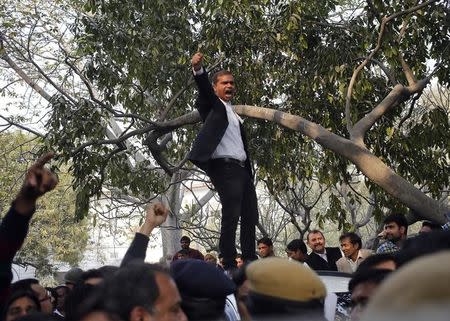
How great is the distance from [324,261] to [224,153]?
2.31 metres

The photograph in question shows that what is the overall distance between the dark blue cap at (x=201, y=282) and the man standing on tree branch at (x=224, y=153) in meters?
2.84

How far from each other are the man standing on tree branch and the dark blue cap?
284 centimetres

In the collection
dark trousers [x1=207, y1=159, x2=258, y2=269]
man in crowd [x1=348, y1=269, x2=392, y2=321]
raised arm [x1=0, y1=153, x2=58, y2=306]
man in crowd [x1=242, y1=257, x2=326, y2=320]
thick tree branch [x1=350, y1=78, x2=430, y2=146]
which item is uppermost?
thick tree branch [x1=350, y1=78, x2=430, y2=146]

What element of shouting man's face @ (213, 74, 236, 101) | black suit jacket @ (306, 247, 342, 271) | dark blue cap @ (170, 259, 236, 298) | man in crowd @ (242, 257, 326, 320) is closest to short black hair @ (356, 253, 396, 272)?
dark blue cap @ (170, 259, 236, 298)

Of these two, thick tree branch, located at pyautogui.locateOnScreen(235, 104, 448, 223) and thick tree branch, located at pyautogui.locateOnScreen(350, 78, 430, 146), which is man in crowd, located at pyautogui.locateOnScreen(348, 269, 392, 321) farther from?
thick tree branch, located at pyautogui.locateOnScreen(350, 78, 430, 146)

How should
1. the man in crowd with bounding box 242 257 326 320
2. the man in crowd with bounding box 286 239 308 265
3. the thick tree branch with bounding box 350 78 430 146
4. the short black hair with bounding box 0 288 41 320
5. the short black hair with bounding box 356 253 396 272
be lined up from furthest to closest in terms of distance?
the man in crowd with bounding box 286 239 308 265 < the thick tree branch with bounding box 350 78 430 146 < the short black hair with bounding box 0 288 41 320 < the short black hair with bounding box 356 253 396 272 < the man in crowd with bounding box 242 257 326 320

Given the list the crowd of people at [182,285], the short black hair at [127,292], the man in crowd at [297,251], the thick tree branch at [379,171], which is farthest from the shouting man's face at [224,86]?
the short black hair at [127,292]

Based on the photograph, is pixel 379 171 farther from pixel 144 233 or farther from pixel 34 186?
pixel 34 186

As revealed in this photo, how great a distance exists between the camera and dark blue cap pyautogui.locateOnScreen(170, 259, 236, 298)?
2.85m

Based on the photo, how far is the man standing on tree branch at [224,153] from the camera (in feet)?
18.9

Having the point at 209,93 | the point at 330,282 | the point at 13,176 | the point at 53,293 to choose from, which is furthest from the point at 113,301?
the point at 13,176

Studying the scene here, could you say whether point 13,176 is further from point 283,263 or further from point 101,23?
point 283,263

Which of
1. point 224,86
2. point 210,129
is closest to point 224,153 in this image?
point 210,129

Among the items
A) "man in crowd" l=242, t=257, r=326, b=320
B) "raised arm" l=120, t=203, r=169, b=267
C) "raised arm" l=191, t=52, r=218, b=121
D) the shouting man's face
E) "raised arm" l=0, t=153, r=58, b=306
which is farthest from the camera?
the shouting man's face
